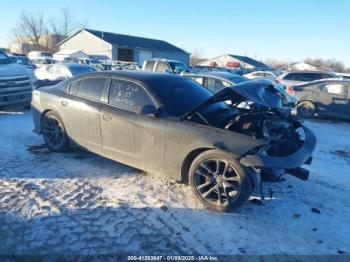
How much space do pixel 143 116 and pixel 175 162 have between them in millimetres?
Answer: 799

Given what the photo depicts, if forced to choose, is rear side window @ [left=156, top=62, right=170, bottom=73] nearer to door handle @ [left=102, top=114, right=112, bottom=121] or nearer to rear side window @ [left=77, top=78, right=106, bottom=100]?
rear side window @ [left=77, top=78, right=106, bottom=100]

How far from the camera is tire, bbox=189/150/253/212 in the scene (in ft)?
13.3

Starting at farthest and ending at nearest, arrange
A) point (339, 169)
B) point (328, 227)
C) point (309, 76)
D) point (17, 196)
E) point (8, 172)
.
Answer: point (309, 76), point (339, 169), point (8, 172), point (17, 196), point (328, 227)

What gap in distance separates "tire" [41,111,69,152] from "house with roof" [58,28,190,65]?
41992mm

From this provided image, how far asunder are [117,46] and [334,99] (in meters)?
39.1

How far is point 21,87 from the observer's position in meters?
9.99

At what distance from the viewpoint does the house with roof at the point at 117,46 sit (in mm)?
47469

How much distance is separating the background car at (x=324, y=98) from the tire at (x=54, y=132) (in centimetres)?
824

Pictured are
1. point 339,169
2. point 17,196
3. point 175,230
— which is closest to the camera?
point 175,230

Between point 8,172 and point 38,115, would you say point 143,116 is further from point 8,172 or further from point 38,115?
point 38,115

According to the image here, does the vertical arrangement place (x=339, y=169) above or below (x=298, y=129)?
below

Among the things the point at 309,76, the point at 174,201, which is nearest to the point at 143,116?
the point at 174,201

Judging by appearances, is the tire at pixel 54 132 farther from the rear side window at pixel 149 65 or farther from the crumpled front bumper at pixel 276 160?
the rear side window at pixel 149 65

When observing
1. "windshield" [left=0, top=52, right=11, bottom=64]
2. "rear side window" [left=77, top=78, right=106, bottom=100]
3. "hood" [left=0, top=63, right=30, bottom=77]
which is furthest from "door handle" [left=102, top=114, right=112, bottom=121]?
"windshield" [left=0, top=52, right=11, bottom=64]
